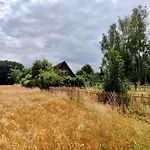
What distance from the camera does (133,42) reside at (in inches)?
1512

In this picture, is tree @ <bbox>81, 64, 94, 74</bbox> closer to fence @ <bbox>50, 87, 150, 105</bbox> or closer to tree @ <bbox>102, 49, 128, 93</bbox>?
fence @ <bbox>50, 87, 150, 105</bbox>

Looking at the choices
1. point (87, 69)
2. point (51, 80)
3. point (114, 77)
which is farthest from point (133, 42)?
point (87, 69)

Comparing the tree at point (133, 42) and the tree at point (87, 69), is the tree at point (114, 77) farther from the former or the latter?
the tree at point (87, 69)

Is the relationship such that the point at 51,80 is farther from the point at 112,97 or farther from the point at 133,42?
the point at 112,97

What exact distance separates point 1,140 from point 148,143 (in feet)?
9.53

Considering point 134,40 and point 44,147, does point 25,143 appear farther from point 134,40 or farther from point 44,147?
point 134,40

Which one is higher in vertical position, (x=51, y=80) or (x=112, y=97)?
(x=51, y=80)

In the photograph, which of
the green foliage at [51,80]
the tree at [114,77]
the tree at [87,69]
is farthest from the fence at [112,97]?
the tree at [87,69]

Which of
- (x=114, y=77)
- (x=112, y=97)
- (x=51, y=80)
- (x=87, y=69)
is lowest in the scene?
(x=112, y=97)

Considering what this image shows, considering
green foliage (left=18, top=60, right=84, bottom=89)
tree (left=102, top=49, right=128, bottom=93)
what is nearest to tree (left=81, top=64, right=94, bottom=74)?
green foliage (left=18, top=60, right=84, bottom=89)

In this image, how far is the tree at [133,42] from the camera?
1499 inches

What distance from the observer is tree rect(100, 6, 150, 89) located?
38062 millimetres

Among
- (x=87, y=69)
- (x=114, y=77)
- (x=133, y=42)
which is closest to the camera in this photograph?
(x=114, y=77)

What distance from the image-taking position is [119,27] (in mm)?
41062
